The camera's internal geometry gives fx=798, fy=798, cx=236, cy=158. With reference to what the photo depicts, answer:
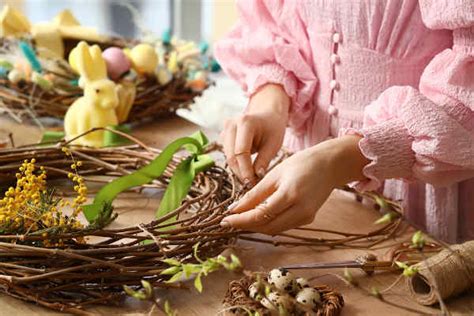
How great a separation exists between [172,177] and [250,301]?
13.5 inches

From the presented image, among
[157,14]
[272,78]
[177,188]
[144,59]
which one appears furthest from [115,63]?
[157,14]

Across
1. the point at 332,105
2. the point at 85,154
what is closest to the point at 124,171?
the point at 85,154

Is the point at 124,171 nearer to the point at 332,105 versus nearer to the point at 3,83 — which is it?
the point at 332,105

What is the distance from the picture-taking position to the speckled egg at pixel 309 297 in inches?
30.2

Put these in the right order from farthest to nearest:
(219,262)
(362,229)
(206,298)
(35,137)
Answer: (35,137) → (362,229) → (206,298) → (219,262)

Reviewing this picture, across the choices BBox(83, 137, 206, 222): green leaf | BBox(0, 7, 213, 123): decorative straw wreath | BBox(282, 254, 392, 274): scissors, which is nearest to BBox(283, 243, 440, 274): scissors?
BBox(282, 254, 392, 274): scissors

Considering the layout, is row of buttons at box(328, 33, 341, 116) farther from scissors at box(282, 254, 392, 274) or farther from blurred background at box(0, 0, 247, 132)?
blurred background at box(0, 0, 247, 132)

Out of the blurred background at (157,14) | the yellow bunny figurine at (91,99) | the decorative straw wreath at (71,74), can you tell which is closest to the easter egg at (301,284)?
the yellow bunny figurine at (91,99)

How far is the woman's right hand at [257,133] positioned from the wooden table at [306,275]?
0.34 feet

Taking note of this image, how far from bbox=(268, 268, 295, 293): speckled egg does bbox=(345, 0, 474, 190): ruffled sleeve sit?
0.21 metres

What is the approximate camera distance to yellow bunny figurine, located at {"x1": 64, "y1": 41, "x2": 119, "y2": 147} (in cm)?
135

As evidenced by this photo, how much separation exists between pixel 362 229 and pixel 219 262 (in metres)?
0.44

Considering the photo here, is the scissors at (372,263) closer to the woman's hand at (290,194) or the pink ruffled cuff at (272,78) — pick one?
the woman's hand at (290,194)

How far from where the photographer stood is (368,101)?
113 centimetres
